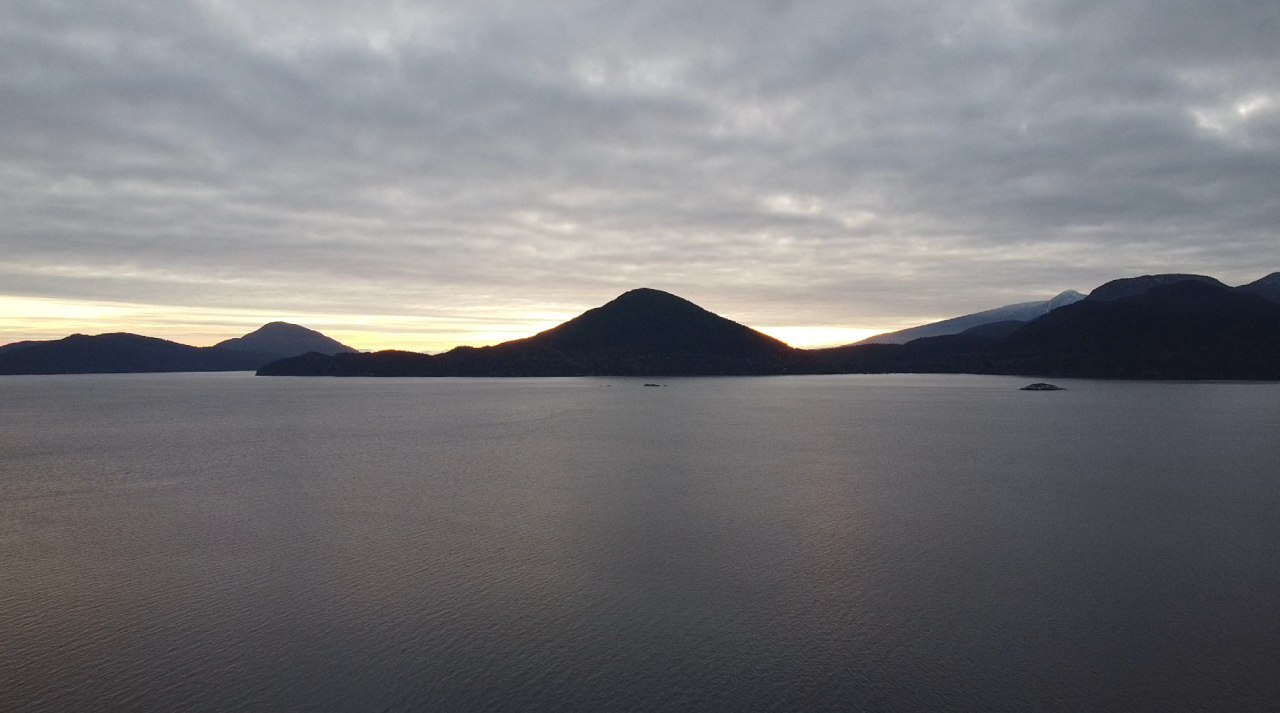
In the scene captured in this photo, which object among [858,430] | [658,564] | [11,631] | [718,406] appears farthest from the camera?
Result: [718,406]

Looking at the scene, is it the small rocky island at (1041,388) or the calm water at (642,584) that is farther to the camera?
the small rocky island at (1041,388)

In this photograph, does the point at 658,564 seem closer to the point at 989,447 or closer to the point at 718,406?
the point at 989,447

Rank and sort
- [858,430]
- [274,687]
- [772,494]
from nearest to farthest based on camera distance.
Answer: [274,687]
[772,494]
[858,430]

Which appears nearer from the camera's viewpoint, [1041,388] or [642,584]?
[642,584]

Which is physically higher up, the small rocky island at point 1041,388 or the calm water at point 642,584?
the small rocky island at point 1041,388

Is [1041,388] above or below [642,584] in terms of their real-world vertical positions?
above

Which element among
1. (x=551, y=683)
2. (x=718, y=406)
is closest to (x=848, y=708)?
(x=551, y=683)

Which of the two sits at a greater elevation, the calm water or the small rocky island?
the small rocky island

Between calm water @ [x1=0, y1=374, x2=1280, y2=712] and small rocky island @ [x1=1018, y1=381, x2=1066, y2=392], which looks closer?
calm water @ [x1=0, y1=374, x2=1280, y2=712]
